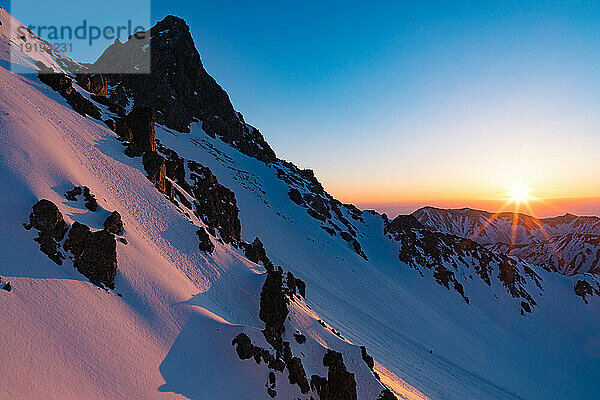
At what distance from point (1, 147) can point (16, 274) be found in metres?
9.09

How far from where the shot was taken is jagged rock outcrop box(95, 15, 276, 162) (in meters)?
76.7

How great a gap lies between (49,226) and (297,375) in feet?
50.5

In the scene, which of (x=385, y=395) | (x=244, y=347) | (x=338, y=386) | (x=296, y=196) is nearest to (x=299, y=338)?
(x=338, y=386)

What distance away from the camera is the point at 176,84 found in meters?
85.6

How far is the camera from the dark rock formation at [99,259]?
46.0ft

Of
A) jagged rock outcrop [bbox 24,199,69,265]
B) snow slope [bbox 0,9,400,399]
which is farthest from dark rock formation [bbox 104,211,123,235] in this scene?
jagged rock outcrop [bbox 24,199,69,265]

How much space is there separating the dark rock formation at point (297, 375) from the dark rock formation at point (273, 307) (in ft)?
5.41

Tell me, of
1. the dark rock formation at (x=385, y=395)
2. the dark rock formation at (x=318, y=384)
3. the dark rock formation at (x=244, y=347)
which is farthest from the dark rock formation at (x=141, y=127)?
the dark rock formation at (x=385, y=395)

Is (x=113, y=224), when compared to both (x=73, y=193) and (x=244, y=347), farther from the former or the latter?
(x=244, y=347)

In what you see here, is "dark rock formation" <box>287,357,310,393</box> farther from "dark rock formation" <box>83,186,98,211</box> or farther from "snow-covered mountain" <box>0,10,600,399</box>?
"dark rock formation" <box>83,186,98,211</box>

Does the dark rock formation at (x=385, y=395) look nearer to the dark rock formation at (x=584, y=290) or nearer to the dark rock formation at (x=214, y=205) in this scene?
the dark rock formation at (x=214, y=205)

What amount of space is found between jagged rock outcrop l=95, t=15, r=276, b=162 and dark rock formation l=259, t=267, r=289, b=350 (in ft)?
210

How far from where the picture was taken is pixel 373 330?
126 ft

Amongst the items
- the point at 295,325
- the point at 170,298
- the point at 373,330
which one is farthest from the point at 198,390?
the point at 373,330
